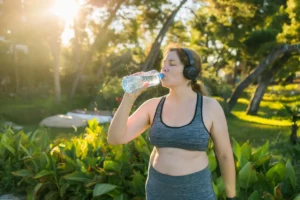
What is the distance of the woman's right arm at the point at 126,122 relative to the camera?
2.48 metres

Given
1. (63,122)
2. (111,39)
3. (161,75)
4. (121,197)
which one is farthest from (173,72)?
(111,39)

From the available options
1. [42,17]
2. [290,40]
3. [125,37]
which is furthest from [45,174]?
[125,37]

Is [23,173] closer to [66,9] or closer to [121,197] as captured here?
[121,197]

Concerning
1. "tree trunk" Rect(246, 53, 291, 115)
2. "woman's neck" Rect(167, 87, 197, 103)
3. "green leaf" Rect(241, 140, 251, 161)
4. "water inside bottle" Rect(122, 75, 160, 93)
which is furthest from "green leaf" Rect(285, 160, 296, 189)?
"tree trunk" Rect(246, 53, 291, 115)

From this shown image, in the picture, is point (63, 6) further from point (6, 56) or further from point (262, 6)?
point (262, 6)

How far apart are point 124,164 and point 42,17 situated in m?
21.7

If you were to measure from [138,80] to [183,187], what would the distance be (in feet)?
2.21

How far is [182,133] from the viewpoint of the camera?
7.90ft

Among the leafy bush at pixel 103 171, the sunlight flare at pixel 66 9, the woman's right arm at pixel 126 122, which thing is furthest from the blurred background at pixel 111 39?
the woman's right arm at pixel 126 122

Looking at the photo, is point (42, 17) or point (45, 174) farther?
point (42, 17)

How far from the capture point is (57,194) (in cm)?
498

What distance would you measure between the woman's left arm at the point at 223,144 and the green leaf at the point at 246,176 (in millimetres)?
1238

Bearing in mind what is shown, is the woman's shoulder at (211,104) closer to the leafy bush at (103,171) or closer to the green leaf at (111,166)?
the leafy bush at (103,171)

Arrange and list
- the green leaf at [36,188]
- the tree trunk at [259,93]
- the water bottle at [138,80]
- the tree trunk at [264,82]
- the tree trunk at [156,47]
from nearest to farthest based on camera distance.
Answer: the water bottle at [138,80], the green leaf at [36,188], the tree trunk at [264,82], the tree trunk at [259,93], the tree trunk at [156,47]
